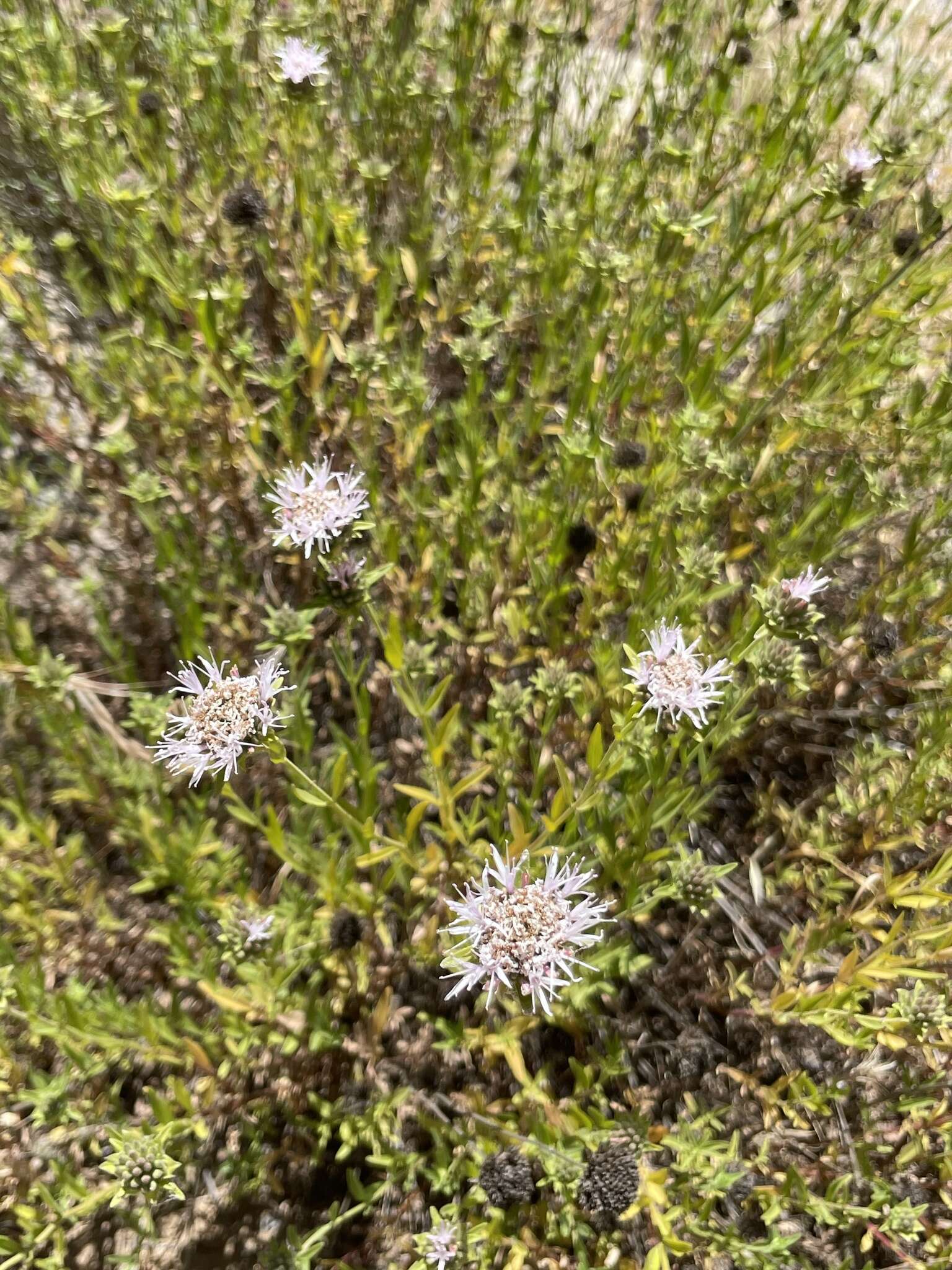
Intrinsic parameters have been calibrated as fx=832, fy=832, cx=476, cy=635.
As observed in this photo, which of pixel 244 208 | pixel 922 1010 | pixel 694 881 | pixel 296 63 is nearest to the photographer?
pixel 922 1010

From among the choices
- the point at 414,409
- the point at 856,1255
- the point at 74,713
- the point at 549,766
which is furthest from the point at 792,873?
the point at 74,713

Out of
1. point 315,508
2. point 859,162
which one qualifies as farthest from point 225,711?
point 859,162

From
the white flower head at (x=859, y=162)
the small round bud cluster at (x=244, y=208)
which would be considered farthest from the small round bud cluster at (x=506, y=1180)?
the small round bud cluster at (x=244, y=208)

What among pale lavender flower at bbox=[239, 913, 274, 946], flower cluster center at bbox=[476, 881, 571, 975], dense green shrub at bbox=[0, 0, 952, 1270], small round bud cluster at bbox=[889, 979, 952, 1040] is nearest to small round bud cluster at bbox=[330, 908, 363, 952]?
dense green shrub at bbox=[0, 0, 952, 1270]

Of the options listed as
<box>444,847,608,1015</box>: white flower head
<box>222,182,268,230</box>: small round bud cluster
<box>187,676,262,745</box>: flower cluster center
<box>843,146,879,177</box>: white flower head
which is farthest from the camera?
<box>222,182,268,230</box>: small round bud cluster

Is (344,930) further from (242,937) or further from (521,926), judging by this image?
(521,926)

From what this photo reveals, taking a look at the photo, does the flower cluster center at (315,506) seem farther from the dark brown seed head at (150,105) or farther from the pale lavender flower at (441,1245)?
the dark brown seed head at (150,105)

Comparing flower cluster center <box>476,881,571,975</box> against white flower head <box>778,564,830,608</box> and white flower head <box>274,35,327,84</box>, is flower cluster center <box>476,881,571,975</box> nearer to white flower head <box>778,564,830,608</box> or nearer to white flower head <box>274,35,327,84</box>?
white flower head <box>778,564,830,608</box>

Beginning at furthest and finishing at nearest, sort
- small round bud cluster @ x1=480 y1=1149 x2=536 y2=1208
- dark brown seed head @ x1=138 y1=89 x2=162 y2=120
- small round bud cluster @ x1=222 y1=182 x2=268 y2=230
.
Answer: dark brown seed head @ x1=138 y1=89 x2=162 y2=120
small round bud cluster @ x1=222 y1=182 x2=268 y2=230
small round bud cluster @ x1=480 y1=1149 x2=536 y2=1208
